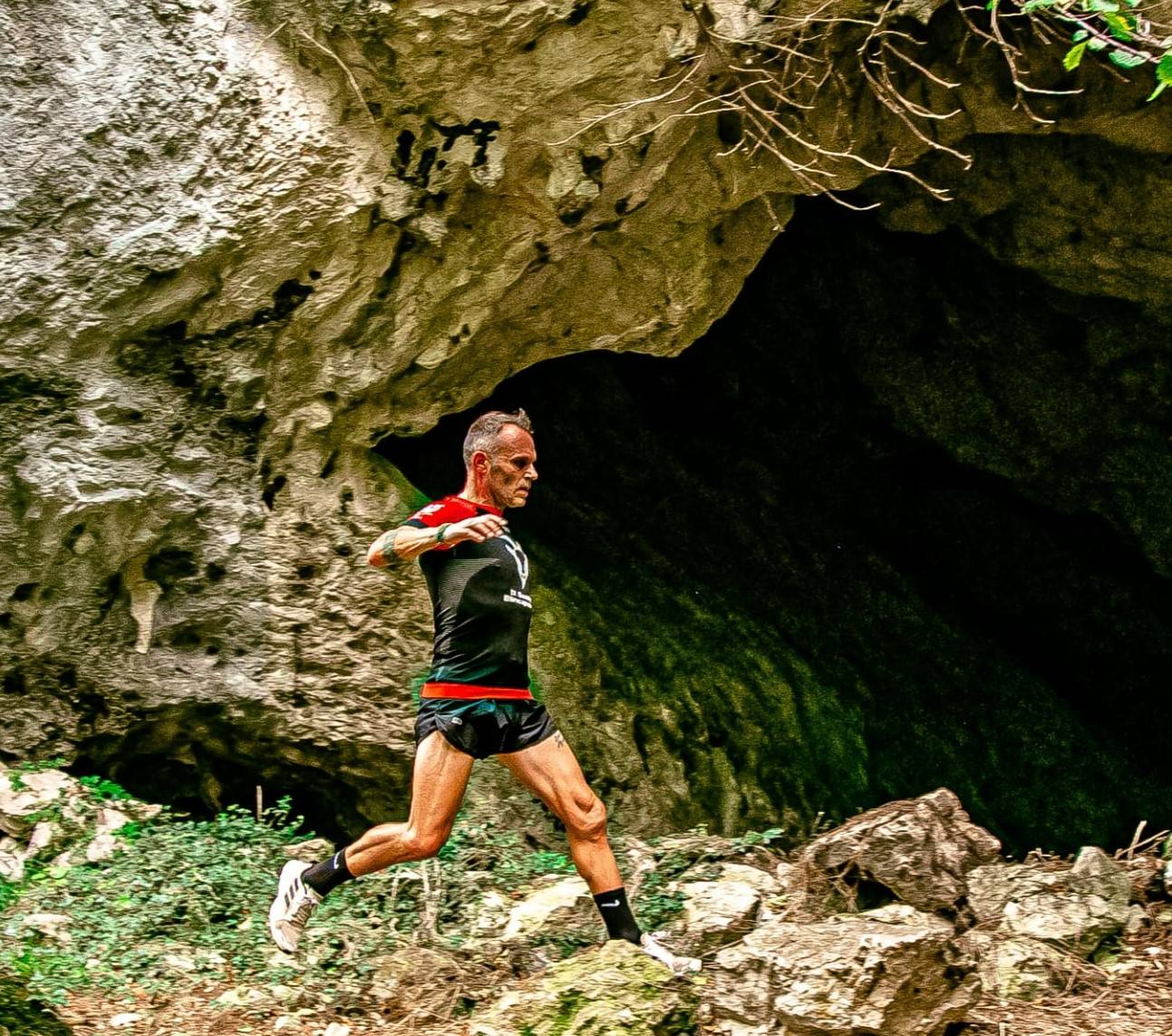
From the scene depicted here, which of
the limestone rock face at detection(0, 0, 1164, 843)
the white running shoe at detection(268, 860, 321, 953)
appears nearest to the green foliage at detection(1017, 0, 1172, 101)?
the limestone rock face at detection(0, 0, 1164, 843)

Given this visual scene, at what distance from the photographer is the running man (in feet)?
12.7

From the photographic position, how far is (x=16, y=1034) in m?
2.80

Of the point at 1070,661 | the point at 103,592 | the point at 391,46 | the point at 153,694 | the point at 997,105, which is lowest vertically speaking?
the point at 1070,661

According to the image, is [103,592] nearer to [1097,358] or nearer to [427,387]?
[427,387]

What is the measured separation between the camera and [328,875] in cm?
395

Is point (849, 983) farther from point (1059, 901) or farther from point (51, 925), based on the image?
point (51, 925)

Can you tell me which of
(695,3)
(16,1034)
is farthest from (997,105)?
(16,1034)

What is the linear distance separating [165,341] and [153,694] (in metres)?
1.51

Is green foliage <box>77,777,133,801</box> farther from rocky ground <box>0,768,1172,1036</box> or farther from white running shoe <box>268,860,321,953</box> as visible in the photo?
white running shoe <box>268,860,321,953</box>

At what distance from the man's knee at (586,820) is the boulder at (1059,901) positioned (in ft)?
5.17

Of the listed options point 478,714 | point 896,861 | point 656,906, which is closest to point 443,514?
point 478,714

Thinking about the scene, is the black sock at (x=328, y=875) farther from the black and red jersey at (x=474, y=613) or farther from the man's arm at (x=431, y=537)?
the man's arm at (x=431, y=537)

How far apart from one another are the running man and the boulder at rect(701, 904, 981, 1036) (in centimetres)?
28

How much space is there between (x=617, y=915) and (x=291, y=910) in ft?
3.45
